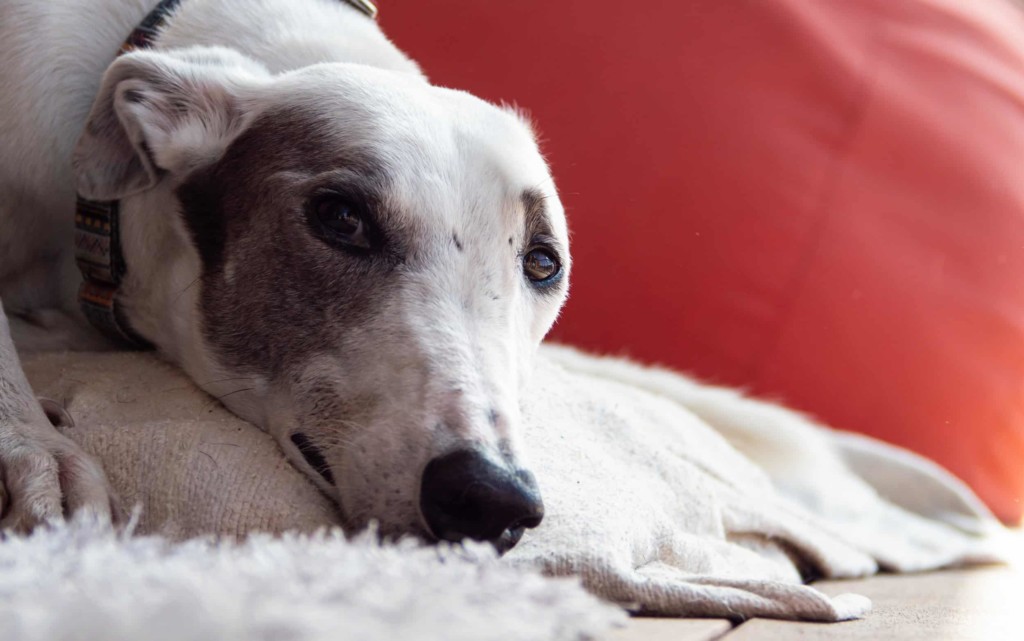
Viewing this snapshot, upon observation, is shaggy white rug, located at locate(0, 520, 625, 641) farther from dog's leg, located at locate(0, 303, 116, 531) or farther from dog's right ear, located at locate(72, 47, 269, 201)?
dog's right ear, located at locate(72, 47, 269, 201)

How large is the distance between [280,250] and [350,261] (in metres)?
0.11

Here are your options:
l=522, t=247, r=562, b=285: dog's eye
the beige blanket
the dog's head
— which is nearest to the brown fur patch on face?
the dog's head

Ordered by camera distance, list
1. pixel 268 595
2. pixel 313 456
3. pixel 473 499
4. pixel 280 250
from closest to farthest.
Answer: pixel 268 595, pixel 473 499, pixel 313 456, pixel 280 250

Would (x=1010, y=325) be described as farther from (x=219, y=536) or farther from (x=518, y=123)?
(x=219, y=536)

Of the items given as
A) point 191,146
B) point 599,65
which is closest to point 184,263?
point 191,146

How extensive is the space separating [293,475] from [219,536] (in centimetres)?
13

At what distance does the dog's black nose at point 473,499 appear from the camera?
1.04 m

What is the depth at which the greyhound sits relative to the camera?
1144mm

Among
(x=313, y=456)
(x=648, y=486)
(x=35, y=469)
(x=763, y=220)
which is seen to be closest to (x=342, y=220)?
(x=313, y=456)

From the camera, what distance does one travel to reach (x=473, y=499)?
104 cm

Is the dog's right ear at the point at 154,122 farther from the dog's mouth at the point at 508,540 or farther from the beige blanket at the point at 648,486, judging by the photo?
the dog's mouth at the point at 508,540

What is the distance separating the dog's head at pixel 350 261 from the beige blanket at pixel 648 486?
0.08 metres

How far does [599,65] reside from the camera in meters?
2.53

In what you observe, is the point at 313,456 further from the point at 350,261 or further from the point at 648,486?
the point at 648,486
